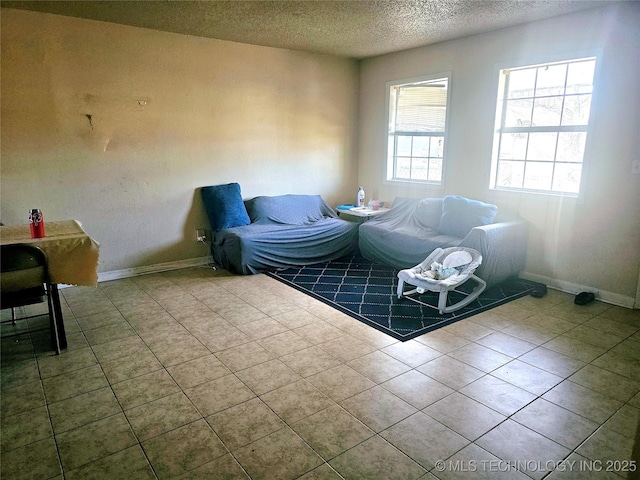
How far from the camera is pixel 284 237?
4.76m

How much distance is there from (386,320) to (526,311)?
1.26 metres

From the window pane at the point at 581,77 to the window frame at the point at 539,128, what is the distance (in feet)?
0.22

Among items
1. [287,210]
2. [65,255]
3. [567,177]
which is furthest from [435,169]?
[65,255]

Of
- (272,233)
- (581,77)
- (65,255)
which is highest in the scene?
(581,77)

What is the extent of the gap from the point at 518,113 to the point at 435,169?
121 cm

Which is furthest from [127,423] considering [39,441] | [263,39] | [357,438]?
[263,39]

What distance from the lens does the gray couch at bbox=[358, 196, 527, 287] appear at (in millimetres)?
3922

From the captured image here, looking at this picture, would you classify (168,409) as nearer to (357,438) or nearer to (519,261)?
(357,438)

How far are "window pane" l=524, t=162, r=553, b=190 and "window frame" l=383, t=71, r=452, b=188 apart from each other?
980 mm

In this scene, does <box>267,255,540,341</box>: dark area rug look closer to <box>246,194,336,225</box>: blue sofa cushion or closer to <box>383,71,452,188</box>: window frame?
<box>246,194,336,225</box>: blue sofa cushion

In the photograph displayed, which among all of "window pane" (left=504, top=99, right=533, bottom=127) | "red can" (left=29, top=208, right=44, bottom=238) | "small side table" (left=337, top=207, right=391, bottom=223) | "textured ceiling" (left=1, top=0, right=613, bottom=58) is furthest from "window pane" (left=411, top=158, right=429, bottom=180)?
"red can" (left=29, top=208, right=44, bottom=238)

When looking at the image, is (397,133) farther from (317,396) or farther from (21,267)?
(21,267)

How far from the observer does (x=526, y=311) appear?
359cm

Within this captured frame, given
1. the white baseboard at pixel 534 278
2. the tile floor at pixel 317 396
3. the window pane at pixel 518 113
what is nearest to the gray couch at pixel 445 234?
the white baseboard at pixel 534 278
